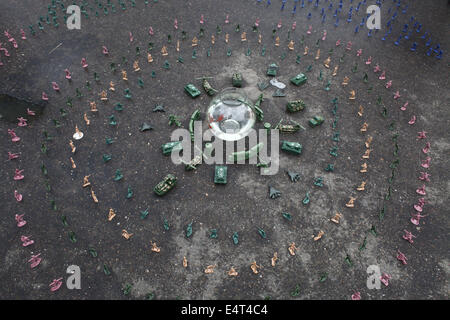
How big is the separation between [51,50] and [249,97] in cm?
1370

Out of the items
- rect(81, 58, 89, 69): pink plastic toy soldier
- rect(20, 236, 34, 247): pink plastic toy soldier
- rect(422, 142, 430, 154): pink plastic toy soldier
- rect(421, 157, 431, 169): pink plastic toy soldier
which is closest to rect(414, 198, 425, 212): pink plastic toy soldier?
rect(421, 157, 431, 169): pink plastic toy soldier

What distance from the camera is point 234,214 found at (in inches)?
612

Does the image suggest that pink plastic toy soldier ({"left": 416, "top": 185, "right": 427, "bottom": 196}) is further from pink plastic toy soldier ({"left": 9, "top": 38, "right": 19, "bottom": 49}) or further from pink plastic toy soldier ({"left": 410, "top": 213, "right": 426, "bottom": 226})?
pink plastic toy soldier ({"left": 9, "top": 38, "right": 19, "bottom": 49})

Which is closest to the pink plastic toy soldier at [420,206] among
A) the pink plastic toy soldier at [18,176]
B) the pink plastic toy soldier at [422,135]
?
the pink plastic toy soldier at [422,135]

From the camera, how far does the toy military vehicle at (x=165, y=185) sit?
15742 mm

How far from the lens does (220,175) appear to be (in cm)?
1636

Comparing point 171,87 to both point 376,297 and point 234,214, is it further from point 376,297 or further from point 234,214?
point 376,297

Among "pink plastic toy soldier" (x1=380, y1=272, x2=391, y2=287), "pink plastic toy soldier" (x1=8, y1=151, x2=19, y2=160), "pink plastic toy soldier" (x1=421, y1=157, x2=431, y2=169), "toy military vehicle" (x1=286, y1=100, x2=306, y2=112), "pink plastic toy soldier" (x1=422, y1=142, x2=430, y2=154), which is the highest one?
"toy military vehicle" (x1=286, y1=100, x2=306, y2=112)

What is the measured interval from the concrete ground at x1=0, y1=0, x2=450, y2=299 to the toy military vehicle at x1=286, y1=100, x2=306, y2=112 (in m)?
0.41

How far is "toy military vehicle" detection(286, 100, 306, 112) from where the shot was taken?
762 inches

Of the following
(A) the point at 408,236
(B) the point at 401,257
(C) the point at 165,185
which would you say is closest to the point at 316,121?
(A) the point at 408,236

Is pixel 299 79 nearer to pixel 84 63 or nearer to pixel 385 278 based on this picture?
pixel 385 278

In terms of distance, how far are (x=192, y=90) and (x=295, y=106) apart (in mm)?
Result: 6118

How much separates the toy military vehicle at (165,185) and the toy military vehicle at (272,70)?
10044 mm
